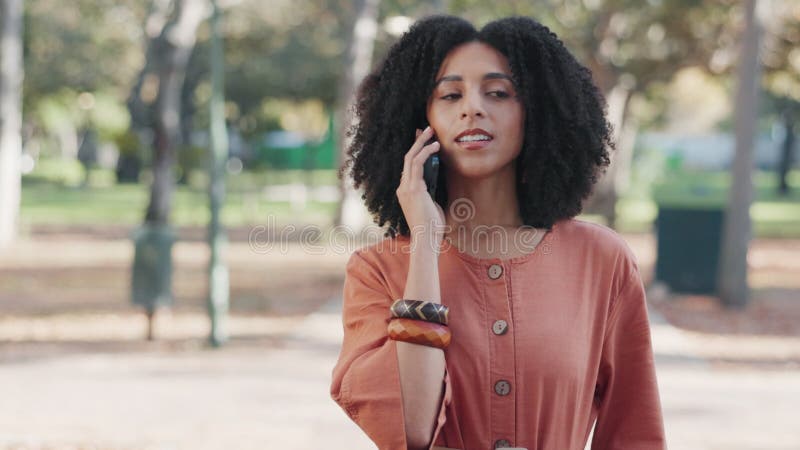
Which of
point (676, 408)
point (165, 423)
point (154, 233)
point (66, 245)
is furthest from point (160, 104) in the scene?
point (66, 245)

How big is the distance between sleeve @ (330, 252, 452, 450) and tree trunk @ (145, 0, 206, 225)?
1236 centimetres

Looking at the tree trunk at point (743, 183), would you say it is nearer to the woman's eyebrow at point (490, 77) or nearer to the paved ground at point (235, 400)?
the paved ground at point (235, 400)

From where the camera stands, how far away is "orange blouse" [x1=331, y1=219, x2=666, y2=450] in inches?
95.0

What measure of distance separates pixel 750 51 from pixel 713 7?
24.9 feet

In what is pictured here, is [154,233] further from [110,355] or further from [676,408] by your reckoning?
[676,408]

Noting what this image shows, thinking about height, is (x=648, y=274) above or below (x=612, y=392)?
below

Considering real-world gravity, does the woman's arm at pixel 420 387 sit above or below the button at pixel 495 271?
below

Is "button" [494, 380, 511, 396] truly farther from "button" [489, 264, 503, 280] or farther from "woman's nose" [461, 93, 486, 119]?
"woman's nose" [461, 93, 486, 119]

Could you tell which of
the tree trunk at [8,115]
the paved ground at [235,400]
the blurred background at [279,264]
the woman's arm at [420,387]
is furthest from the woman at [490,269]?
the tree trunk at [8,115]

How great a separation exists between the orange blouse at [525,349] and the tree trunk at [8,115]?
→ 24023mm

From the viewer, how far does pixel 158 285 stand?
519 inches

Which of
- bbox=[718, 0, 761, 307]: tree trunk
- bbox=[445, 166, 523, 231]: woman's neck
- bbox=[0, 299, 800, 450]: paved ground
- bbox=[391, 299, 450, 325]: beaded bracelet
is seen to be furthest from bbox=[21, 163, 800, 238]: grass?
bbox=[391, 299, 450, 325]: beaded bracelet

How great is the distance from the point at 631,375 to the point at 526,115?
0.60 metres

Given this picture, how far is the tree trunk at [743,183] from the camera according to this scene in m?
16.1
